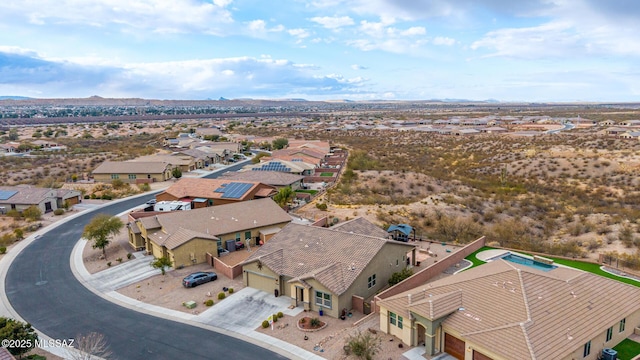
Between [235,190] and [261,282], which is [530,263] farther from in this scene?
[235,190]

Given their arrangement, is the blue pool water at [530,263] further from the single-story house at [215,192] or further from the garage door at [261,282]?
the single-story house at [215,192]

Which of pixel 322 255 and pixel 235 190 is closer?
pixel 322 255

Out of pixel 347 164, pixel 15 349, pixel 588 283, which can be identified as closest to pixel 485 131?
pixel 347 164

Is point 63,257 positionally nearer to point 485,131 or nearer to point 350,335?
point 350,335

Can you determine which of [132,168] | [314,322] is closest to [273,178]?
[132,168]

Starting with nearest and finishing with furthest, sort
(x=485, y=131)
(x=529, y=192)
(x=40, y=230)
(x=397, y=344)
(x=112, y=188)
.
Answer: (x=397, y=344) → (x=40, y=230) → (x=529, y=192) → (x=112, y=188) → (x=485, y=131)

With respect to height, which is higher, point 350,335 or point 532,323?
point 532,323
